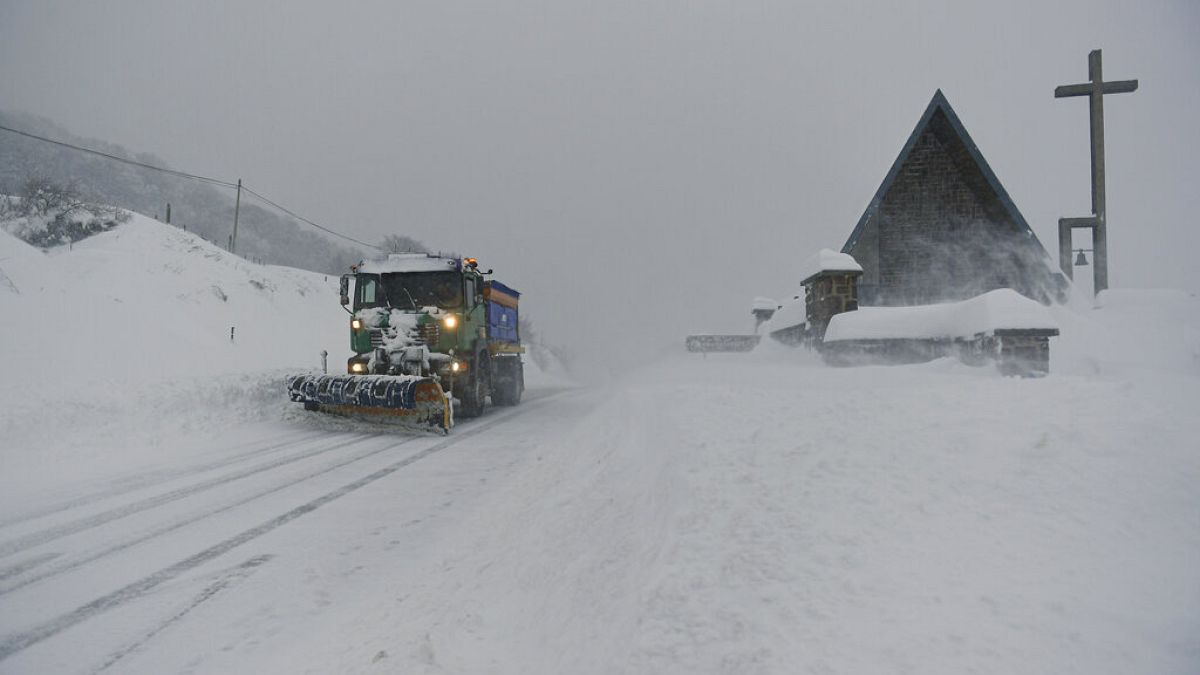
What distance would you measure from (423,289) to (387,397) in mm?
2581

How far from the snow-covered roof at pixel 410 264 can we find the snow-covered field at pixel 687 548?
211 inches

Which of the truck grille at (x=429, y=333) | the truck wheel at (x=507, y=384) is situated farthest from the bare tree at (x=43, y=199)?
the truck grille at (x=429, y=333)

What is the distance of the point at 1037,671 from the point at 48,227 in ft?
119

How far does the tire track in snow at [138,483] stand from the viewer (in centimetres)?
502

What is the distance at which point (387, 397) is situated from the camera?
9.74 metres

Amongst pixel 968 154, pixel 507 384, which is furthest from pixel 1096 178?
pixel 507 384

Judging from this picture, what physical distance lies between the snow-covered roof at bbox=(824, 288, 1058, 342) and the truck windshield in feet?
23.4

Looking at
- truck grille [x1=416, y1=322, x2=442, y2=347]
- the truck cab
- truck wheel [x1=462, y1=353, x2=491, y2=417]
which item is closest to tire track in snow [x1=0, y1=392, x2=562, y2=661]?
the truck cab

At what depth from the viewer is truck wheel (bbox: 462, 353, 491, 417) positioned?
11875 mm

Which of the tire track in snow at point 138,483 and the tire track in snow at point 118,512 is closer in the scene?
the tire track in snow at point 118,512

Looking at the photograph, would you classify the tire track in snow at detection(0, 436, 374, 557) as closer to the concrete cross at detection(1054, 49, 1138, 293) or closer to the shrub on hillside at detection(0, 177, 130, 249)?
the concrete cross at detection(1054, 49, 1138, 293)

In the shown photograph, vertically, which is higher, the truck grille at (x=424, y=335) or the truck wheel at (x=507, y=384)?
the truck grille at (x=424, y=335)

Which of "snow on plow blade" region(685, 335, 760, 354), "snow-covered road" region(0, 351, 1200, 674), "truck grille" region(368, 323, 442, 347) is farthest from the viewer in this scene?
"snow on plow blade" region(685, 335, 760, 354)

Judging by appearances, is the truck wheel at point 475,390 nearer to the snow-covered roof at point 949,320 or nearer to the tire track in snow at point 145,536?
the tire track in snow at point 145,536
